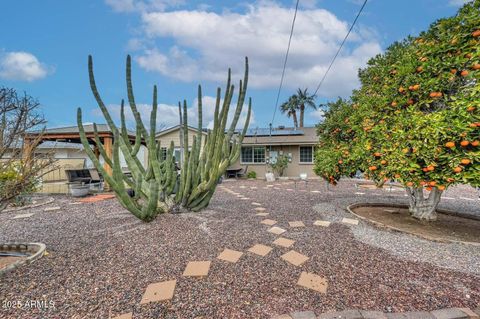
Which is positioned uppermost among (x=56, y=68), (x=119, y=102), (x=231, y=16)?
(x=231, y=16)

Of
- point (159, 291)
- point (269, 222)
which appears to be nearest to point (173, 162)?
point (269, 222)

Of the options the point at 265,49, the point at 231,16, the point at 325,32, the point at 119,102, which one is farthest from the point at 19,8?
the point at 325,32

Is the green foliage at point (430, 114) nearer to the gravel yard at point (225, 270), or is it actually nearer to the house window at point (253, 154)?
the gravel yard at point (225, 270)

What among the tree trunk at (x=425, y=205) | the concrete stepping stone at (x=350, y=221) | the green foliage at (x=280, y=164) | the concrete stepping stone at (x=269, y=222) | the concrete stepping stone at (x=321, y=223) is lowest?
the concrete stepping stone at (x=350, y=221)

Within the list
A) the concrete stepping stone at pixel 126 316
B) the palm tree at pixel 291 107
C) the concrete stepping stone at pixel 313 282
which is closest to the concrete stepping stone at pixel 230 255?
the concrete stepping stone at pixel 313 282

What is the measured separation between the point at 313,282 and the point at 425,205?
4449 mm

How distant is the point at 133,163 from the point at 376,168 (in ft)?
16.2

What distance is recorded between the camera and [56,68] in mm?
9078

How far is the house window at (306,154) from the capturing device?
15469mm

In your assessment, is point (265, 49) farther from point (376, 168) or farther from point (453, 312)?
point (453, 312)

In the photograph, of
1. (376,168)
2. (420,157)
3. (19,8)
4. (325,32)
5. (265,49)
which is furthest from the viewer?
(265,49)

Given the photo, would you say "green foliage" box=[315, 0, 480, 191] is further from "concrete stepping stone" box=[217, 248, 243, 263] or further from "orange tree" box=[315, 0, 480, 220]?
"concrete stepping stone" box=[217, 248, 243, 263]

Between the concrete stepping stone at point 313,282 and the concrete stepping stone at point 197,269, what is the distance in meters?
1.14

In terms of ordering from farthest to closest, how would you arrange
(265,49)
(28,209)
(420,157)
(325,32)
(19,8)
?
(265,49) → (325,32) → (28,209) → (19,8) → (420,157)
